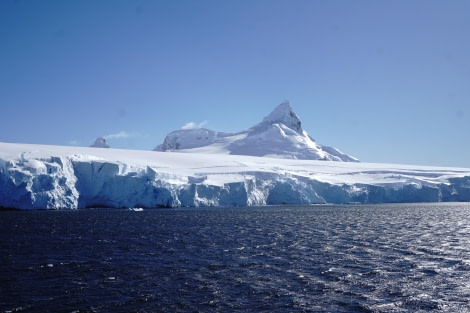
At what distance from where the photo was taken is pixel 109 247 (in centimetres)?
2278

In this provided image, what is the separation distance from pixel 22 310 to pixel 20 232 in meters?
18.6

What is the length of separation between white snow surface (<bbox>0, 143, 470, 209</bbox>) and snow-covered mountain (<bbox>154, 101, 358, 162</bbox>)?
205ft

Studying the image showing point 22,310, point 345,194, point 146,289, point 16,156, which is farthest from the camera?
point 345,194

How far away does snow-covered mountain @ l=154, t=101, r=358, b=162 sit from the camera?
154m

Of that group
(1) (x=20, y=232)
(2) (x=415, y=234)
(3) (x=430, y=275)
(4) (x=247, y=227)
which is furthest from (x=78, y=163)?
(3) (x=430, y=275)

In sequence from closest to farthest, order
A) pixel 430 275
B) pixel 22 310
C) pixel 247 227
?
pixel 22 310 → pixel 430 275 → pixel 247 227

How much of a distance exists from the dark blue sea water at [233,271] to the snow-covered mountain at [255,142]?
121835 mm

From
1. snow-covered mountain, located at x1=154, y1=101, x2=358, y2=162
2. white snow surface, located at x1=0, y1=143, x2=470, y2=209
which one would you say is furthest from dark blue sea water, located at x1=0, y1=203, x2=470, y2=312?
snow-covered mountain, located at x1=154, y1=101, x2=358, y2=162

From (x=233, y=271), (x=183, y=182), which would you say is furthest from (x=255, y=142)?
(x=233, y=271)

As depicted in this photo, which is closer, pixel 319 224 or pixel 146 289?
pixel 146 289

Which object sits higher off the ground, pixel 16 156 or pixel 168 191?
pixel 16 156

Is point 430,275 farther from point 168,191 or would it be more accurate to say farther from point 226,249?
point 168,191

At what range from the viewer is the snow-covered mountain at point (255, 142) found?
153750 mm

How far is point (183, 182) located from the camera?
60.6m
